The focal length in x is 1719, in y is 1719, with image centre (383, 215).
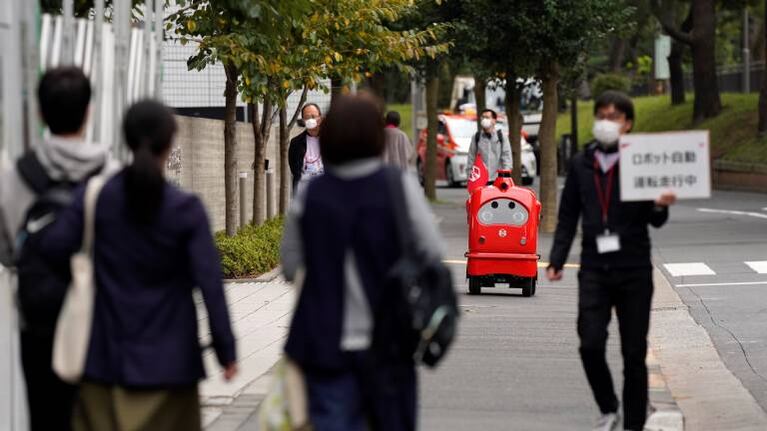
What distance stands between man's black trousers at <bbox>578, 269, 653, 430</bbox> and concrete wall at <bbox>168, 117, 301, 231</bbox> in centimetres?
968

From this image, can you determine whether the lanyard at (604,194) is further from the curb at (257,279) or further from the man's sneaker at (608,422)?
the curb at (257,279)

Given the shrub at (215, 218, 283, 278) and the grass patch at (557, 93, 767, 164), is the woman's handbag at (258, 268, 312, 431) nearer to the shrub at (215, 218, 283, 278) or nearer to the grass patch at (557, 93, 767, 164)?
the shrub at (215, 218, 283, 278)

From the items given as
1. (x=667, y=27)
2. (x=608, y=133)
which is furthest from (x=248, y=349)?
(x=667, y=27)

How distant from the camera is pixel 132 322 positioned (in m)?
5.78

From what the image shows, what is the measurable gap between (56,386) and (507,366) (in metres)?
5.60

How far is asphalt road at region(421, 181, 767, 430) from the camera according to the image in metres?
9.61

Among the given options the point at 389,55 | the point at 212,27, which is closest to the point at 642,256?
the point at 212,27

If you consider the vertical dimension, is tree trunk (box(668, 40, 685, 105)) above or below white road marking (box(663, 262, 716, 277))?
above

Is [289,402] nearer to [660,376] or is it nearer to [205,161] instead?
[660,376]

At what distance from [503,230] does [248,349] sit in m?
4.53

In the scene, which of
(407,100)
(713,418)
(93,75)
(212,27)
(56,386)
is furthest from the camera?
(407,100)

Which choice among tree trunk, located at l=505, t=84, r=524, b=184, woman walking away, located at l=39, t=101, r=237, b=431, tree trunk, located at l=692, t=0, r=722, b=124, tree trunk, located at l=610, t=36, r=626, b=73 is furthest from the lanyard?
tree trunk, located at l=610, t=36, r=626, b=73

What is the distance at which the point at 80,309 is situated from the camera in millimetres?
5805

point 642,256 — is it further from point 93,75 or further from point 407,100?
point 407,100
